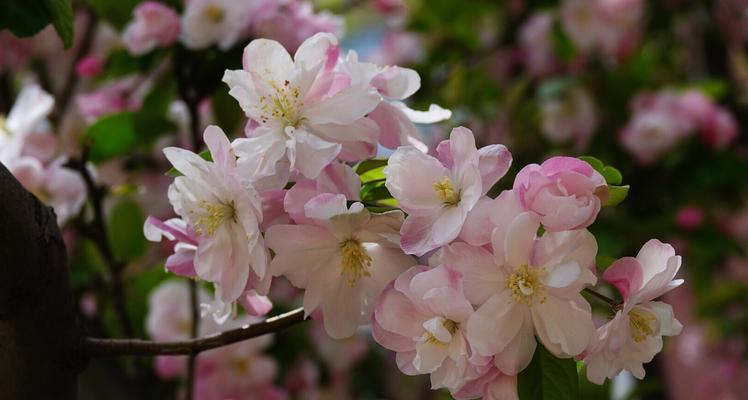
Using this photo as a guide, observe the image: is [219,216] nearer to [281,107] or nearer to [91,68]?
[281,107]

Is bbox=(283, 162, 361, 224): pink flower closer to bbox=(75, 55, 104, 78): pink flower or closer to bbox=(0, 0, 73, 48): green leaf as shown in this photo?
bbox=(0, 0, 73, 48): green leaf

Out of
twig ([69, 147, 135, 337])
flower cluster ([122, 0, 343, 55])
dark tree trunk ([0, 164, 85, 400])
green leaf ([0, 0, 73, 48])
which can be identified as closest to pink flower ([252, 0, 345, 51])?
flower cluster ([122, 0, 343, 55])

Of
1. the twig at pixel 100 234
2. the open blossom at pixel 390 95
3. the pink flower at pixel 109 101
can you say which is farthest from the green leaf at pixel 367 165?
the pink flower at pixel 109 101

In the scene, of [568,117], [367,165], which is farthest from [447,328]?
[568,117]

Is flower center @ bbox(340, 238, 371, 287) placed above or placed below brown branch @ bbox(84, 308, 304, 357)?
above

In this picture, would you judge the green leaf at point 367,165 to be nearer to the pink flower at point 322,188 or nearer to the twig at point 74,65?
the pink flower at point 322,188

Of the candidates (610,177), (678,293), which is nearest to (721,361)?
(678,293)

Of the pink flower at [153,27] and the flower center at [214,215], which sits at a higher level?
the flower center at [214,215]
